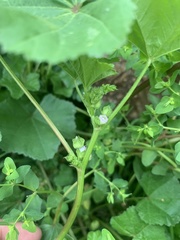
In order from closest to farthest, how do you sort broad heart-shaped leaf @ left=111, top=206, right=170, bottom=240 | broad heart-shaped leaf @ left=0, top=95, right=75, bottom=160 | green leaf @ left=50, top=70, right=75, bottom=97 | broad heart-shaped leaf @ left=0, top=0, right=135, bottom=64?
broad heart-shaped leaf @ left=0, top=0, right=135, bottom=64
broad heart-shaped leaf @ left=111, top=206, right=170, bottom=240
broad heart-shaped leaf @ left=0, top=95, right=75, bottom=160
green leaf @ left=50, top=70, right=75, bottom=97

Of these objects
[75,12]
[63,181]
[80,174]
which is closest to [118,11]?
[75,12]

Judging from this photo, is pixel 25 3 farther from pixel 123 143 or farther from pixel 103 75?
pixel 123 143

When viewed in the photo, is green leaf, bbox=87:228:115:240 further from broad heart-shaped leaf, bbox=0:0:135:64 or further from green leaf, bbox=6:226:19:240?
broad heart-shaped leaf, bbox=0:0:135:64

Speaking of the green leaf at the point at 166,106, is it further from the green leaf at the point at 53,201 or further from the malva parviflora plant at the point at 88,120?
the green leaf at the point at 53,201

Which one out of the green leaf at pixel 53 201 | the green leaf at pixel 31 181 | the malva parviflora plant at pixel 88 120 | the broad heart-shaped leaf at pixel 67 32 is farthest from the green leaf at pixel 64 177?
the broad heart-shaped leaf at pixel 67 32

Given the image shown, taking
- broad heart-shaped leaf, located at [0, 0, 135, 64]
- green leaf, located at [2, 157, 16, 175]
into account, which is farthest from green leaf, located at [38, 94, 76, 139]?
broad heart-shaped leaf, located at [0, 0, 135, 64]

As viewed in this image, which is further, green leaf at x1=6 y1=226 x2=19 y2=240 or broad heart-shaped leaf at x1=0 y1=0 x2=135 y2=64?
green leaf at x1=6 y1=226 x2=19 y2=240

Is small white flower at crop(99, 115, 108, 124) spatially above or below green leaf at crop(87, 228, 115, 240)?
above
